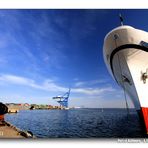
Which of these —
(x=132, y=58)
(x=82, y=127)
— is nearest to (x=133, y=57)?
(x=132, y=58)

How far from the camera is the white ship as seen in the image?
6672 mm

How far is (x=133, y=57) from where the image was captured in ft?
22.4

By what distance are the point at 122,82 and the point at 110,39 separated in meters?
1.47

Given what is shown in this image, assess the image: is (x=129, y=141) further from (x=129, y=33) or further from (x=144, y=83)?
(x=129, y=33)

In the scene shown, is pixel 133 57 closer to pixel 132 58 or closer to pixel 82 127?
pixel 132 58

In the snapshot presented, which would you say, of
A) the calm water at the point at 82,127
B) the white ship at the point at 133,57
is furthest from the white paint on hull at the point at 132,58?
the calm water at the point at 82,127

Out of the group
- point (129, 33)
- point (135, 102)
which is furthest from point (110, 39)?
point (135, 102)

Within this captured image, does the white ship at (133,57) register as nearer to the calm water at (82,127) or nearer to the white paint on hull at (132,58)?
the white paint on hull at (132,58)

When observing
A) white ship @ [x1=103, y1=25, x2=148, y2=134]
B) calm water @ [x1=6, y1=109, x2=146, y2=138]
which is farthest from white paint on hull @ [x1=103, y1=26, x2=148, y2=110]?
calm water @ [x1=6, y1=109, x2=146, y2=138]

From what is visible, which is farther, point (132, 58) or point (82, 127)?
point (82, 127)

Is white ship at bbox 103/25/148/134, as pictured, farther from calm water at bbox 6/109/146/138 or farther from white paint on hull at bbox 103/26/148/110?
calm water at bbox 6/109/146/138

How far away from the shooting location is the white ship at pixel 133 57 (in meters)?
6.67

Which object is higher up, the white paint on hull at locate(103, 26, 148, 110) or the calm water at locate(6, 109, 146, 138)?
the white paint on hull at locate(103, 26, 148, 110)

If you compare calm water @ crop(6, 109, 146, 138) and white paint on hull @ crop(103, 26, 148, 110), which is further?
calm water @ crop(6, 109, 146, 138)
